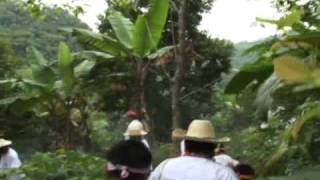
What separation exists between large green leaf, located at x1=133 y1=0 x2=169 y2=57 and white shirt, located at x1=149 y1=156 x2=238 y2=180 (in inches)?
277

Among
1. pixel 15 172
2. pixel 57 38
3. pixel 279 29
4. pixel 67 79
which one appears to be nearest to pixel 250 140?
pixel 67 79

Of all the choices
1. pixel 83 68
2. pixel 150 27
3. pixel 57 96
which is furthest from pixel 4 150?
pixel 57 96

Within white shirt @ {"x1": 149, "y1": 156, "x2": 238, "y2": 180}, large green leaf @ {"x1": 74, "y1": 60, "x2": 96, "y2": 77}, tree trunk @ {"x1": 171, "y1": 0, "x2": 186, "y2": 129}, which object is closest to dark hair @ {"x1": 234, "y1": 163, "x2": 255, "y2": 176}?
white shirt @ {"x1": 149, "y1": 156, "x2": 238, "y2": 180}

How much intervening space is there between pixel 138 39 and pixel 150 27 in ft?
1.41

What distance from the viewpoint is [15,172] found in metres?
5.97

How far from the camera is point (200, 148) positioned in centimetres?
406

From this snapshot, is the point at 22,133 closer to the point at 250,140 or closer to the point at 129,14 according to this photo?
the point at 129,14

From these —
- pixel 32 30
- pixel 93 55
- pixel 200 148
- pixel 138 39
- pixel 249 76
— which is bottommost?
pixel 200 148

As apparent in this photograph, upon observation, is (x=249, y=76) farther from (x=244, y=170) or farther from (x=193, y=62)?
(x=193, y=62)

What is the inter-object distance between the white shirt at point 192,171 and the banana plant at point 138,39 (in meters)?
7.04

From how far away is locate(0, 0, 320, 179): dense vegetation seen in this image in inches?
187

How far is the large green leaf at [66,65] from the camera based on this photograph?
13.3 meters

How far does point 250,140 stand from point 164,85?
6893 mm

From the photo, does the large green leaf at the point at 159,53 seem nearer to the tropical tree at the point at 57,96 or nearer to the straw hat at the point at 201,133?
the tropical tree at the point at 57,96
